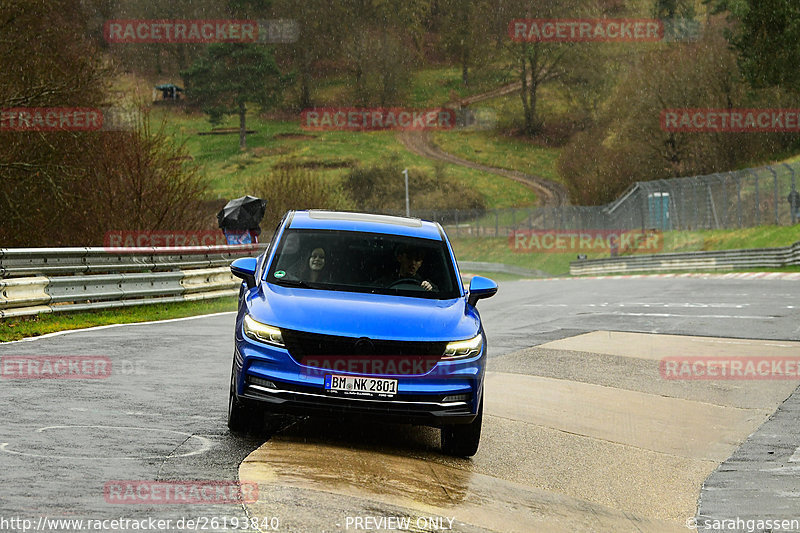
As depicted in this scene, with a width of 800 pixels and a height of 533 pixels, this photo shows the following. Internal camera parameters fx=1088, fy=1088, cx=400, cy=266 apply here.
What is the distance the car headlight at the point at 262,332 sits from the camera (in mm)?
7500

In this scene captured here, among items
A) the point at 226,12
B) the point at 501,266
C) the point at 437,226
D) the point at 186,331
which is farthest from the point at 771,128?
the point at 226,12

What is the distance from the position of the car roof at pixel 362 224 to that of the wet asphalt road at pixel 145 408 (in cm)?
175

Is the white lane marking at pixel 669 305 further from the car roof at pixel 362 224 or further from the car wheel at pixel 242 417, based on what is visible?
the car wheel at pixel 242 417

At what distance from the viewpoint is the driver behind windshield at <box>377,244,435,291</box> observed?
8570 millimetres

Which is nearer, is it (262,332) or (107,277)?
(262,332)

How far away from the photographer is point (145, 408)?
355 inches

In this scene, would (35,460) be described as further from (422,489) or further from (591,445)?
(591,445)

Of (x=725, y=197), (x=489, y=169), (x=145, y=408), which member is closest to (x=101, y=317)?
(x=145, y=408)

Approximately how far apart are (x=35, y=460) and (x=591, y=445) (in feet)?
15.1

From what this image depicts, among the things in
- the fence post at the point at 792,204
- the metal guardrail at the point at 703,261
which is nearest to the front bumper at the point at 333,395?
the metal guardrail at the point at 703,261

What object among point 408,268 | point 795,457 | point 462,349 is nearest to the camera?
point 462,349

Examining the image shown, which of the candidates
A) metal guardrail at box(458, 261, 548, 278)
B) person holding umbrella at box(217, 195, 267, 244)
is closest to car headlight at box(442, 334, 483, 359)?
person holding umbrella at box(217, 195, 267, 244)

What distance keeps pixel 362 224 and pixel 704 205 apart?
40.4 metres

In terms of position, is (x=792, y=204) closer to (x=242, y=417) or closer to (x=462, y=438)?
(x=462, y=438)
